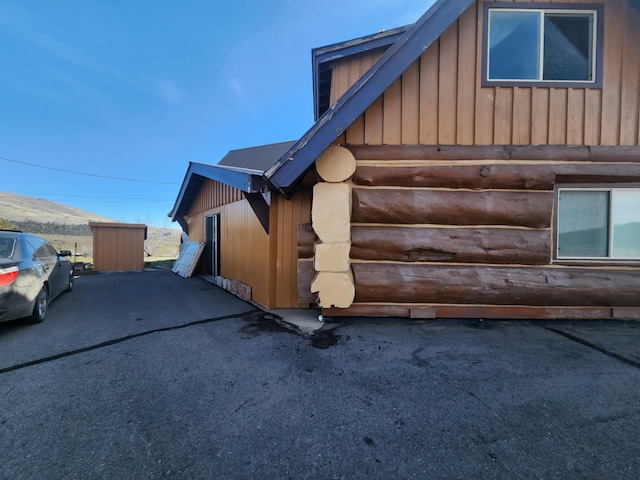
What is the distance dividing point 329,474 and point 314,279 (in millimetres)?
2976

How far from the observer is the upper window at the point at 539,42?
187 inches

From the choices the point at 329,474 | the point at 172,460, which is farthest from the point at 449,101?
the point at 172,460

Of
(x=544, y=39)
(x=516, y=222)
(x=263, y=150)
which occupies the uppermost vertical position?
(x=263, y=150)

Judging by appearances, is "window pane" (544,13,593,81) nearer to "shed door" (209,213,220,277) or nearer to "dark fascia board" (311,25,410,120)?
"dark fascia board" (311,25,410,120)

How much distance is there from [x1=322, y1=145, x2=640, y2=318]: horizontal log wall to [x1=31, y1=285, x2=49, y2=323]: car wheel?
491 cm

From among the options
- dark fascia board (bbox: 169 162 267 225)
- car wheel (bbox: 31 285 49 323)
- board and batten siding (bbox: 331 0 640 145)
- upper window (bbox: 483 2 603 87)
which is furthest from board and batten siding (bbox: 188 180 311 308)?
upper window (bbox: 483 2 603 87)

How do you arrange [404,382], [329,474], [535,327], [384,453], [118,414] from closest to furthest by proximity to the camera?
[329,474] < [384,453] < [118,414] < [404,382] < [535,327]

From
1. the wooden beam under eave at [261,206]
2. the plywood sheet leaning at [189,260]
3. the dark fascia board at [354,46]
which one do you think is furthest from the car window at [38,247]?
the dark fascia board at [354,46]

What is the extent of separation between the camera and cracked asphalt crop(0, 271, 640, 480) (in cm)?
183

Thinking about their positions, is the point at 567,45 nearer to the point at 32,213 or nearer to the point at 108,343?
the point at 108,343

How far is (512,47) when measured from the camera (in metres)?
4.83

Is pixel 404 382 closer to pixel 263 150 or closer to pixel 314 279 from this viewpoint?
A: pixel 314 279

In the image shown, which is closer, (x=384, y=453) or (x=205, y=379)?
(x=384, y=453)

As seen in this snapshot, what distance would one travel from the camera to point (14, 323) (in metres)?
4.54
